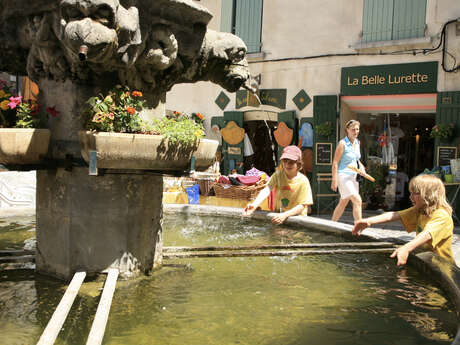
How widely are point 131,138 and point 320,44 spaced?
9.23 metres

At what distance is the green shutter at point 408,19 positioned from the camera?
10.1 meters

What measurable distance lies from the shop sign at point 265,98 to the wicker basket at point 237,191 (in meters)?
4.03

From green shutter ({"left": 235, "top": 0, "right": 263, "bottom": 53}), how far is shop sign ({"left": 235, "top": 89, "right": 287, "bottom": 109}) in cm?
107

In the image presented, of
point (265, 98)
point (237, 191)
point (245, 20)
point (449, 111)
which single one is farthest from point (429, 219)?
point (245, 20)

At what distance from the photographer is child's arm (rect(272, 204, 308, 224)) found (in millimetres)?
4375

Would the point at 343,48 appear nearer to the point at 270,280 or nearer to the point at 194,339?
the point at 270,280

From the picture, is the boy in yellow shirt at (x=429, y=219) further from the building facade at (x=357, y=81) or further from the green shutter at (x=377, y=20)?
the green shutter at (x=377, y=20)

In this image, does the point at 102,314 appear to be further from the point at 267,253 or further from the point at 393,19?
the point at 393,19

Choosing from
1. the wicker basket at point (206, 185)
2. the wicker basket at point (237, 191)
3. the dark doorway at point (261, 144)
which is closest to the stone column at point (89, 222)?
the wicker basket at point (237, 191)

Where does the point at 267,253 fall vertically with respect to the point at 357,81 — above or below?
below

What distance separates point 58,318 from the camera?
2250mm

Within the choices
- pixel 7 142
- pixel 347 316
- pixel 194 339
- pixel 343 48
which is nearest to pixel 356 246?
pixel 347 316

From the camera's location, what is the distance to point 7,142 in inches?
115

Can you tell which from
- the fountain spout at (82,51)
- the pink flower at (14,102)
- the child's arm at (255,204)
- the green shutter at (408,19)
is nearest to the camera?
the fountain spout at (82,51)
